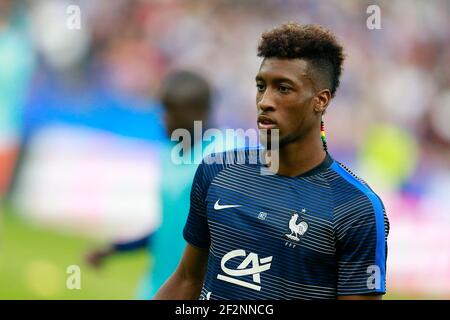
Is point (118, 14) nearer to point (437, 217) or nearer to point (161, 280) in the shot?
point (437, 217)

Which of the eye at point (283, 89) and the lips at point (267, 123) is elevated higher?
the eye at point (283, 89)

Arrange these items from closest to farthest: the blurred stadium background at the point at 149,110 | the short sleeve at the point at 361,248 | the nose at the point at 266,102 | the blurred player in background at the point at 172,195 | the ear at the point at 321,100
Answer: the short sleeve at the point at 361,248 → the nose at the point at 266,102 → the ear at the point at 321,100 → the blurred player in background at the point at 172,195 → the blurred stadium background at the point at 149,110

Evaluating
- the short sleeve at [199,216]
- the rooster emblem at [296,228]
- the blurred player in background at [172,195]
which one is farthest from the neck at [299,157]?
Result: the blurred player in background at [172,195]

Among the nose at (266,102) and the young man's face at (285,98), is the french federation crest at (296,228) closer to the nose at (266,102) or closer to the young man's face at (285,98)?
the young man's face at (285,98)

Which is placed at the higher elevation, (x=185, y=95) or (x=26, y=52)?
(x=26, y=52)

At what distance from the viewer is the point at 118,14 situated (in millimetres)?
9117

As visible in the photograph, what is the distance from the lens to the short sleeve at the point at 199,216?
3357mm

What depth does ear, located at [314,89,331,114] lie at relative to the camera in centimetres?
330

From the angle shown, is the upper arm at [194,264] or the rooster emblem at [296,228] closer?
the rooster emblem at [296,228]

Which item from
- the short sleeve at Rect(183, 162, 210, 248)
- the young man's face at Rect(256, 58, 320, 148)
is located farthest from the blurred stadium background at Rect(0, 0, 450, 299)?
the young man's face at Rect(256, 58, 320, 148)

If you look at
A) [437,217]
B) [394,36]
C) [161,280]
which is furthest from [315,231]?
[394,36]

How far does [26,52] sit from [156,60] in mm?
1355

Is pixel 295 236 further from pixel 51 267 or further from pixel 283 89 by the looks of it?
pixel 51 267

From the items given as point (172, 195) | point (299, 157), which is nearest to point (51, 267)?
point (172, 195)
